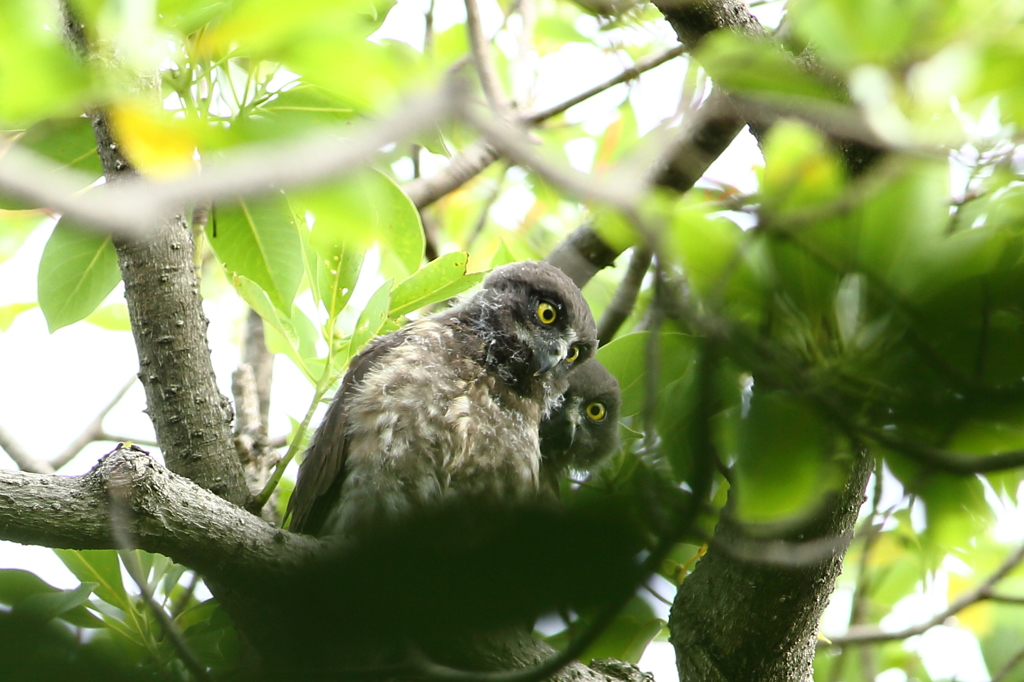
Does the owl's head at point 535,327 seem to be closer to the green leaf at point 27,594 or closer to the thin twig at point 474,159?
the thin twig at point 474,159

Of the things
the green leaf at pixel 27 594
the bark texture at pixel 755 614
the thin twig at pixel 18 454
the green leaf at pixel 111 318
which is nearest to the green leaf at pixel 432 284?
the bark texture at pixel 755 614

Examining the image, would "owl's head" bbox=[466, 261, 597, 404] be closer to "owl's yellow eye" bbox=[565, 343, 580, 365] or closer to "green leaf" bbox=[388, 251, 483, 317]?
"owl's yellow eye" bbox=[565, 343, 580, 365]

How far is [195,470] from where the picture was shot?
8.87ft

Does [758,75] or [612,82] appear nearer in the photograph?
[758,75]

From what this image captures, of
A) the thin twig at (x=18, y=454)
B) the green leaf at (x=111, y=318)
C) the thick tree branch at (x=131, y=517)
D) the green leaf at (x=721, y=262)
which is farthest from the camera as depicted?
the green leaf at (x=111, y=318)

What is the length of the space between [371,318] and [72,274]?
3.58 feet

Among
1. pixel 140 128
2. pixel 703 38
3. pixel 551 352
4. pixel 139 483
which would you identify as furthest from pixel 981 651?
pixel 140 128

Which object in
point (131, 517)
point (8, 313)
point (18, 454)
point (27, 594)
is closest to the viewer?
point (27, 594)

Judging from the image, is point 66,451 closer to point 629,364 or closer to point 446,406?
point 446,406

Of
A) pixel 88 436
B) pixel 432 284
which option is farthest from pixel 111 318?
pixel 432 284

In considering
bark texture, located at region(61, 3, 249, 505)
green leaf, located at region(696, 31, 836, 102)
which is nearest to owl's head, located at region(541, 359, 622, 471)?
bark texture, located at region(61, 3, 249, 505)

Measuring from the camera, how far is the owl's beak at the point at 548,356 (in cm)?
339

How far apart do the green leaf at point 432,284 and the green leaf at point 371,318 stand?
0.12ft

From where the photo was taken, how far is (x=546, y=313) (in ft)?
11.6
